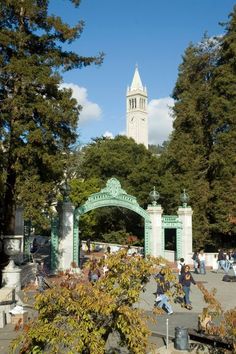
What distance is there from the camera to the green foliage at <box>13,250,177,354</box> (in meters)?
6.53

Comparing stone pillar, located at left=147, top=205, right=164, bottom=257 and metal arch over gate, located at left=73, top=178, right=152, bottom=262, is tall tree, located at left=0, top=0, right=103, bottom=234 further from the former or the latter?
stone pillar, located at left=147, top=205, right=164, bottom=257

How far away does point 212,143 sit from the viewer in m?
36.5

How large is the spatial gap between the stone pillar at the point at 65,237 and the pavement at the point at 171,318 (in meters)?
4.80

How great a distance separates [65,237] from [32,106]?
8251 mm

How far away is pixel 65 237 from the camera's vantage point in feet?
77.6

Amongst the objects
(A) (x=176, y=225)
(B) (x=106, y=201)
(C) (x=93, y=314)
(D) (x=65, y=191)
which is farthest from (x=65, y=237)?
(C) (x=93, y=314)

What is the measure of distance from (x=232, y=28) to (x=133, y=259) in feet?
106

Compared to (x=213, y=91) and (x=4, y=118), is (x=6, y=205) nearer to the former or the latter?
(x=4, y=118)

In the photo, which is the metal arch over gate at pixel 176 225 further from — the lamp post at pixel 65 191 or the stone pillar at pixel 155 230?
the lamp post at pixel 65 191

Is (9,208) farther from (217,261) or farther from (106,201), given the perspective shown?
(217,261)

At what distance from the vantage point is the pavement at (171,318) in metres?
10.0

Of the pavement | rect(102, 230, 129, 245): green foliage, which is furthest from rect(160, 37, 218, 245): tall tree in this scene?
the pavement

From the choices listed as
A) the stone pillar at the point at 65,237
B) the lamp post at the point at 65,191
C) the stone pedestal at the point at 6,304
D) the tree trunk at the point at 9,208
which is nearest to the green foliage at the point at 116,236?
the stone pillar at the point at 65,237

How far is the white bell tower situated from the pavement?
10839 centimetres
